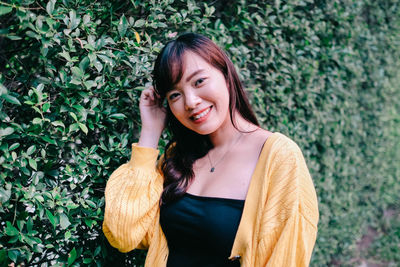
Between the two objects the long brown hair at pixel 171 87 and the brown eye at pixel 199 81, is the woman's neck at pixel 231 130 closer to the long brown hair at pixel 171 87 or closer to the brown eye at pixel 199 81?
the long brown hair at pixel 171 87

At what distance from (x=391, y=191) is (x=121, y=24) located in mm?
4939

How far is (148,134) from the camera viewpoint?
2.13 metres

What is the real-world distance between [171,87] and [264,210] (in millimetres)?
747

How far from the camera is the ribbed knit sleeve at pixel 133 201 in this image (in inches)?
76.0

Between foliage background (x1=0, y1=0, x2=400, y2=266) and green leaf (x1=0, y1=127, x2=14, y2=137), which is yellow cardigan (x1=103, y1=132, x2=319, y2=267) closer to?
foliage background (x1=0, y1=0, x2=400, y2=266)

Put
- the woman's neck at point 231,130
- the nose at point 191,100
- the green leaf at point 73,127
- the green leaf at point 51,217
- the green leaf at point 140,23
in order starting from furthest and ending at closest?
the woman's neck at point 231,130
the green leaf at point 140,23
the nose at point 191,100
the green leaf at point 73,127
the green leaf at point 51,217

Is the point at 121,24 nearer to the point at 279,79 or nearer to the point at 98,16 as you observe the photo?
the point at 98,16

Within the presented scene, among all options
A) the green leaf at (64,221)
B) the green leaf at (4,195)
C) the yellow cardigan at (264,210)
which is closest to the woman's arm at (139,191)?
the yellow cardigan at (264,210)

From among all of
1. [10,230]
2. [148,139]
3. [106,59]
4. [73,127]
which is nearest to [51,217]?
[10,230]

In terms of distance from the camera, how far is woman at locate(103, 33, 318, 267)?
1736 millimetres

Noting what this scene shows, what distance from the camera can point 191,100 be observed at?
1.90 meters

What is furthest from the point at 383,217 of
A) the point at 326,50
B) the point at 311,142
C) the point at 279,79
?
the point at 279,79

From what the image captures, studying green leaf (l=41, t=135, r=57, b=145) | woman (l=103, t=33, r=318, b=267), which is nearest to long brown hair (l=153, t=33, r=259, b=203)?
woman (l=103, t=33, r=318, b=267)

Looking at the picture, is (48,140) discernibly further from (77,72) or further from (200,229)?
(200,229)
